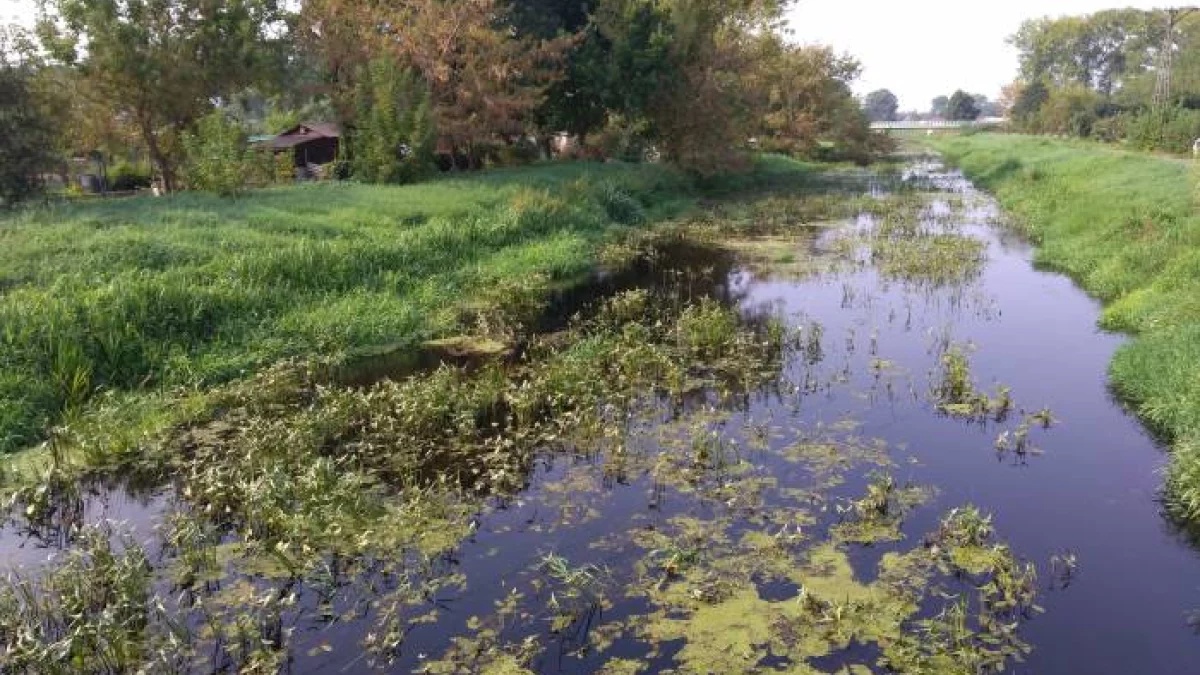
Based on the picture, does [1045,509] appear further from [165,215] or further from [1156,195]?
[1156,195]

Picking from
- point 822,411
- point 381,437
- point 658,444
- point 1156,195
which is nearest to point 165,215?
point 381,437

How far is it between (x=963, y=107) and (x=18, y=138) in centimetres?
14515

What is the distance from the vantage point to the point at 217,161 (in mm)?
21219

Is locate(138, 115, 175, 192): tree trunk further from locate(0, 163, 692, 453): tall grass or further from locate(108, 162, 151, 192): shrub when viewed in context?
locate(108, 162, 151, 192): shrub

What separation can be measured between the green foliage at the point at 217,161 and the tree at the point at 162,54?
11.8ft

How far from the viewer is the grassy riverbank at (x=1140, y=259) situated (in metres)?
9.89

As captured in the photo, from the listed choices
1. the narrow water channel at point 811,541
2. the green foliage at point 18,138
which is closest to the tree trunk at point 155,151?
the green foliage at point 18,138

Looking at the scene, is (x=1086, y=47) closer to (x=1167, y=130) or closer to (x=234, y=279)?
(x=1167, y=130)

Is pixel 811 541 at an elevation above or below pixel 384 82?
below

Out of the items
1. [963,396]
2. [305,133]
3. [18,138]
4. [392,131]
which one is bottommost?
[963,396]

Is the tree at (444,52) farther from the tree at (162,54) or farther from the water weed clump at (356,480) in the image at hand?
the water weed clump at (356,480)

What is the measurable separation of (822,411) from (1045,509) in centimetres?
308

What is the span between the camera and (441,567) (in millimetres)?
7219

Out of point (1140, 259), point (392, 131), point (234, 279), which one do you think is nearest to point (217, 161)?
point (392, 131)
